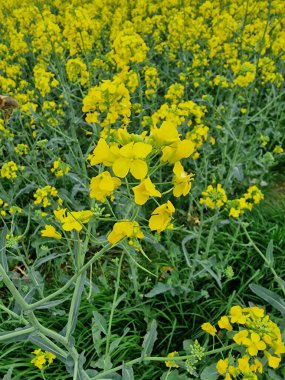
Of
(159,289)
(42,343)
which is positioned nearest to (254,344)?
(42,343)

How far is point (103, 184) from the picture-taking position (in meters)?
1.09

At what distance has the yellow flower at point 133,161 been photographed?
3.44ft

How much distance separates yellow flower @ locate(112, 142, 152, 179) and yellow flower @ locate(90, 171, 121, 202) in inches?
2.1

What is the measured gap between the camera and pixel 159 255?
2908mm

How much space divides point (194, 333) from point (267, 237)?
0.89 m

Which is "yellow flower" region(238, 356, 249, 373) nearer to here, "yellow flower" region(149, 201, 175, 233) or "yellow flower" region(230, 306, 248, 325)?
"yellow flower" region(230, 306, 248, 325)

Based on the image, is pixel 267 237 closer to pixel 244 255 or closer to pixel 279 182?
pixel 244 255

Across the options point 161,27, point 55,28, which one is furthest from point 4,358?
point 161,27

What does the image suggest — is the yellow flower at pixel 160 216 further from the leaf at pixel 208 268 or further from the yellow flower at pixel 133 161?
the leaf at pixel 208 268

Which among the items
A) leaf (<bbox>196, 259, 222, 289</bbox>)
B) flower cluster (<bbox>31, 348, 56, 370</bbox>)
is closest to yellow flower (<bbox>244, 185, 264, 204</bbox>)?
leaf (<bbox>196, 259, 222, 289</bbox>)

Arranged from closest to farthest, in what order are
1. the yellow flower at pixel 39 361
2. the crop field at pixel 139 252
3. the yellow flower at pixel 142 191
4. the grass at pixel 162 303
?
1. the yellow flower at pixel 142 191
2. the crop field at pixel 139 252
3. the yellow flower at pixel 39 361
4. the grass at pixel 162 303

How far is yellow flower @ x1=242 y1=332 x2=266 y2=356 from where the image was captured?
166cm

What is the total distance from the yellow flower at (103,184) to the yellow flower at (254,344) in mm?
915

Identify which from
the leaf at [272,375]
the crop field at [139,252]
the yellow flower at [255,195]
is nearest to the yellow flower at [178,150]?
the crop field at [139,252]
